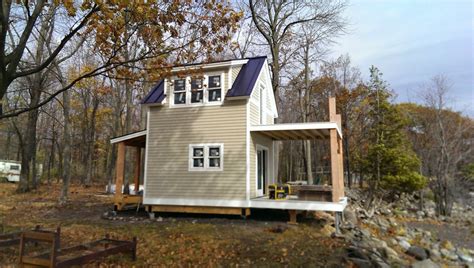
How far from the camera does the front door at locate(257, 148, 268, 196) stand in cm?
1302

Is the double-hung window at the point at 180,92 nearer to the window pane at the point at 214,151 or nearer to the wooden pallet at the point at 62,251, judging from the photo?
the window pane at the point at 214,151

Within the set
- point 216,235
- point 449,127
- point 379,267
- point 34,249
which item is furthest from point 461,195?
point 34,249

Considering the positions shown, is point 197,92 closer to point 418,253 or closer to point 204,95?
point 204,95

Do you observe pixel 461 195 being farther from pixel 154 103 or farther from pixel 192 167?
pixel 154 103

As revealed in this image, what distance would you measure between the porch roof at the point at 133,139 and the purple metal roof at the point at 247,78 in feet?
13.4

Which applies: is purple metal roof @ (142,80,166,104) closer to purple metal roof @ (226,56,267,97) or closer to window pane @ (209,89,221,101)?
window pane @ (209,89,221,101)

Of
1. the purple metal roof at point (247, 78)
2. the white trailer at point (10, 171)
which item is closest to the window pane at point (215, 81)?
the purple metal roof at point (247, 78)

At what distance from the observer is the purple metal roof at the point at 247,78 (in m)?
11.3

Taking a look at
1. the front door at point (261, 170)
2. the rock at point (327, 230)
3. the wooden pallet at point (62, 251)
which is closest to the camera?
the wooden pallet at point (62, 251)

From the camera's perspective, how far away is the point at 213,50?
8289 millimetres

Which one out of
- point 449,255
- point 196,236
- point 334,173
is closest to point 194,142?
point 196,236

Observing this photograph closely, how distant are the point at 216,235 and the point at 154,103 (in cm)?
600

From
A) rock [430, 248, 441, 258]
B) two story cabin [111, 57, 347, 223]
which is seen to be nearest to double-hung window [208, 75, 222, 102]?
two story cabin [111, 57, 347, 223]

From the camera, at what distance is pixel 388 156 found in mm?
20031
